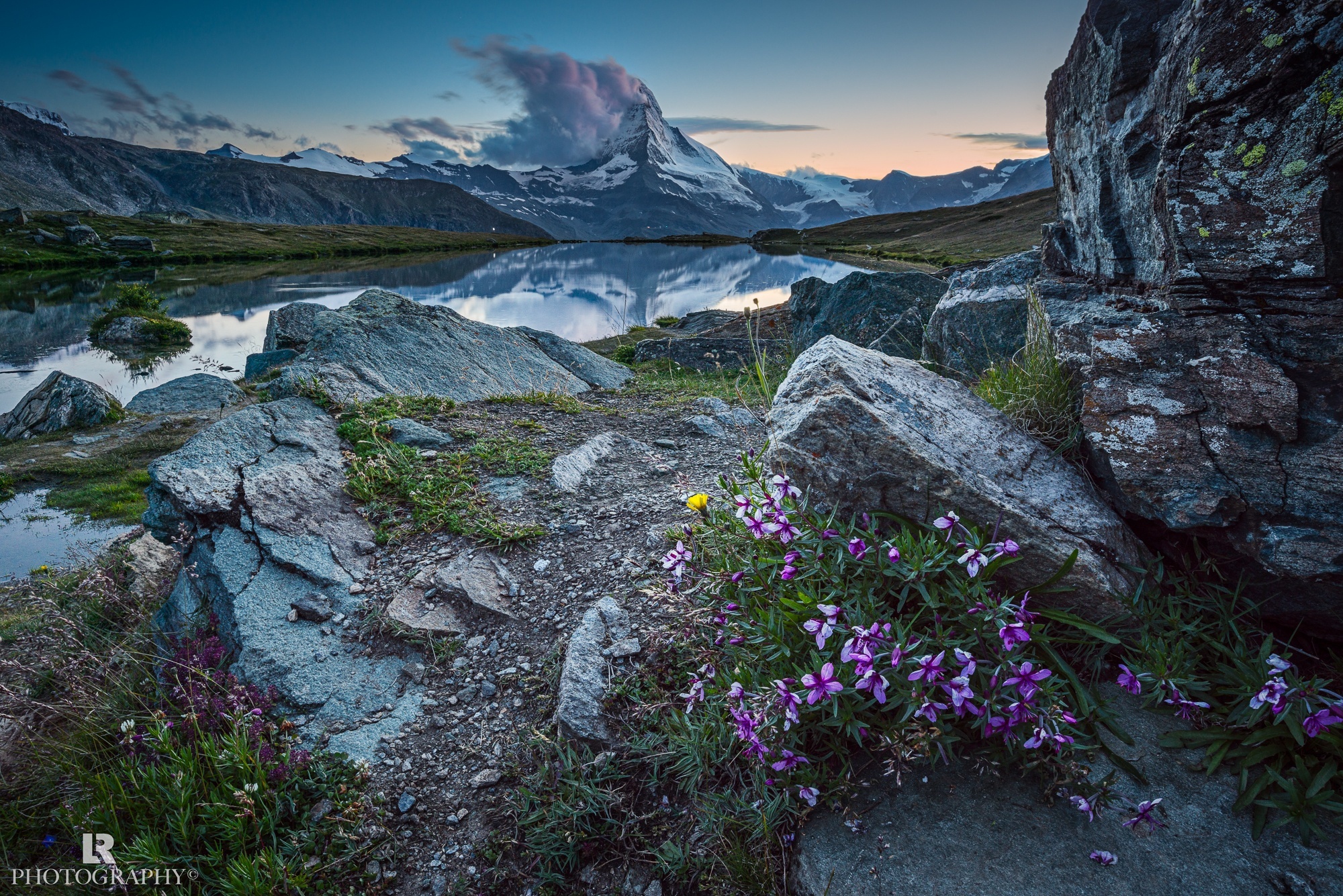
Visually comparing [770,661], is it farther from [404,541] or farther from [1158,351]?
[404,541]

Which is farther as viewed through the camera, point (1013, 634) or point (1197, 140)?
point (1197, 140)

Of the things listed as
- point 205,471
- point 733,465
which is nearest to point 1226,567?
point 733,465

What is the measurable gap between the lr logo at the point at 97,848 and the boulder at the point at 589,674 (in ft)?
7.53

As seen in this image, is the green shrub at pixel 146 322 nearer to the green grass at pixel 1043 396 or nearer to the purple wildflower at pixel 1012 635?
the green grass at pixel 1043 396

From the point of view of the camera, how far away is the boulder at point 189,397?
1481 cm

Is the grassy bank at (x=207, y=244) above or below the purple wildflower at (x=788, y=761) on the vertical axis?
above

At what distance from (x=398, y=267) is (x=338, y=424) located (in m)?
67.5

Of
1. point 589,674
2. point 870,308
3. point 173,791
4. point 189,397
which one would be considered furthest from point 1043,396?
point 189,397

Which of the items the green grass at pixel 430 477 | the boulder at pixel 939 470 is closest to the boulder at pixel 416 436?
the green grass at pixel 430 477

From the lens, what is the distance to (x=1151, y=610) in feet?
10.2

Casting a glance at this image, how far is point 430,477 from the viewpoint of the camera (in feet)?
21.0

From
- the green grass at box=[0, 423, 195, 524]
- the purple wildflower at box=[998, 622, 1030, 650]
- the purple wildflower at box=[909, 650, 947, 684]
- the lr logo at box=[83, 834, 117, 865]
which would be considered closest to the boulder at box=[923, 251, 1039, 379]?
the purple wildflower at box=[998, 622, 1030, 650]

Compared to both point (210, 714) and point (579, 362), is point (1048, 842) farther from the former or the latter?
point (579, 362)

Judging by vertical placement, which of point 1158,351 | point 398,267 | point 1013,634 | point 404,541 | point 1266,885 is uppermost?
point 398,267
